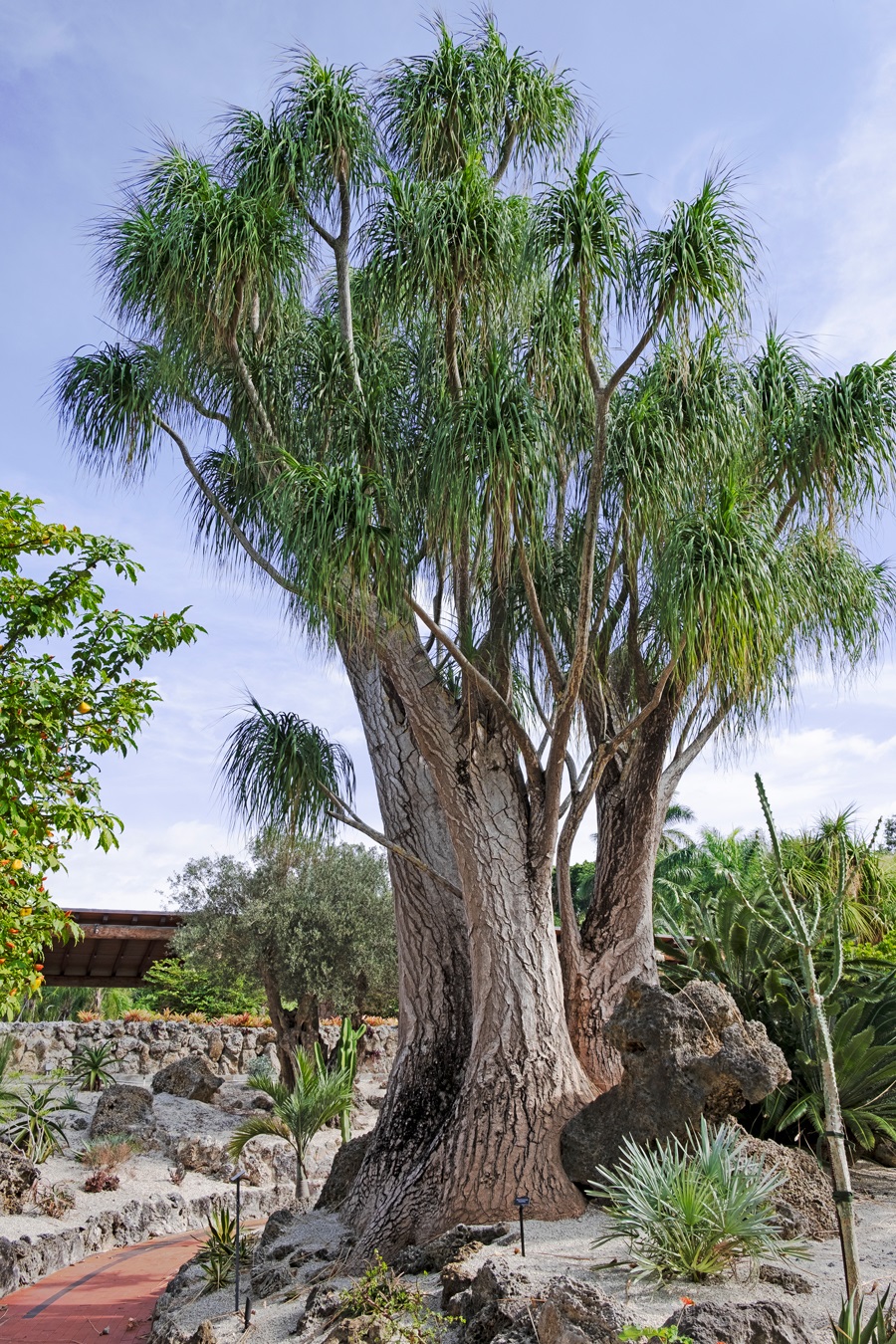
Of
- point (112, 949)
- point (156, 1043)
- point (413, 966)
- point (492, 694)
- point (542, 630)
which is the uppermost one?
point (542, 630)

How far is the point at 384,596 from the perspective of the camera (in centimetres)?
610

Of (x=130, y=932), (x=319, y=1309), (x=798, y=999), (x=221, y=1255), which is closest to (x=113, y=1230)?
(x=221, y=1255)

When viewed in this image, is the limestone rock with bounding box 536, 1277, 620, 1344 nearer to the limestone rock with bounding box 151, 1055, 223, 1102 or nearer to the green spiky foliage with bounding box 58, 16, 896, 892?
the green spiky foliage with bounding box 58, 16, 896, 892

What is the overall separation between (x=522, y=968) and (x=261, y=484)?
4.28 m

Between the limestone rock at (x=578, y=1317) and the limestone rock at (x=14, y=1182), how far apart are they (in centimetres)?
788

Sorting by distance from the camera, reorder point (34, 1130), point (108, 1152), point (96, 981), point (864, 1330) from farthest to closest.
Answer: point (96, 981), point (108, 1152), point (34, 1130), point (864, 1330)

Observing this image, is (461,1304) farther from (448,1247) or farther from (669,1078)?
(669,1078)

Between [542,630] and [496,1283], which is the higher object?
[542,630]

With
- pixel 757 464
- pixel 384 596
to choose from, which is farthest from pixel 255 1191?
pixel 757 464

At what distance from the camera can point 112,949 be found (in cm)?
1947

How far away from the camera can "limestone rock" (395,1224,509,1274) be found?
5.22 meters

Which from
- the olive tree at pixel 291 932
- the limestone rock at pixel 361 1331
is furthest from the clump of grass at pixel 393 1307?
the olive tree at pixel 291 932

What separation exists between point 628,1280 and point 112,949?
55.6 feet

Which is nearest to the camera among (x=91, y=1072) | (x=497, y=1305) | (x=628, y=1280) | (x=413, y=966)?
(x=497, y=1305)
